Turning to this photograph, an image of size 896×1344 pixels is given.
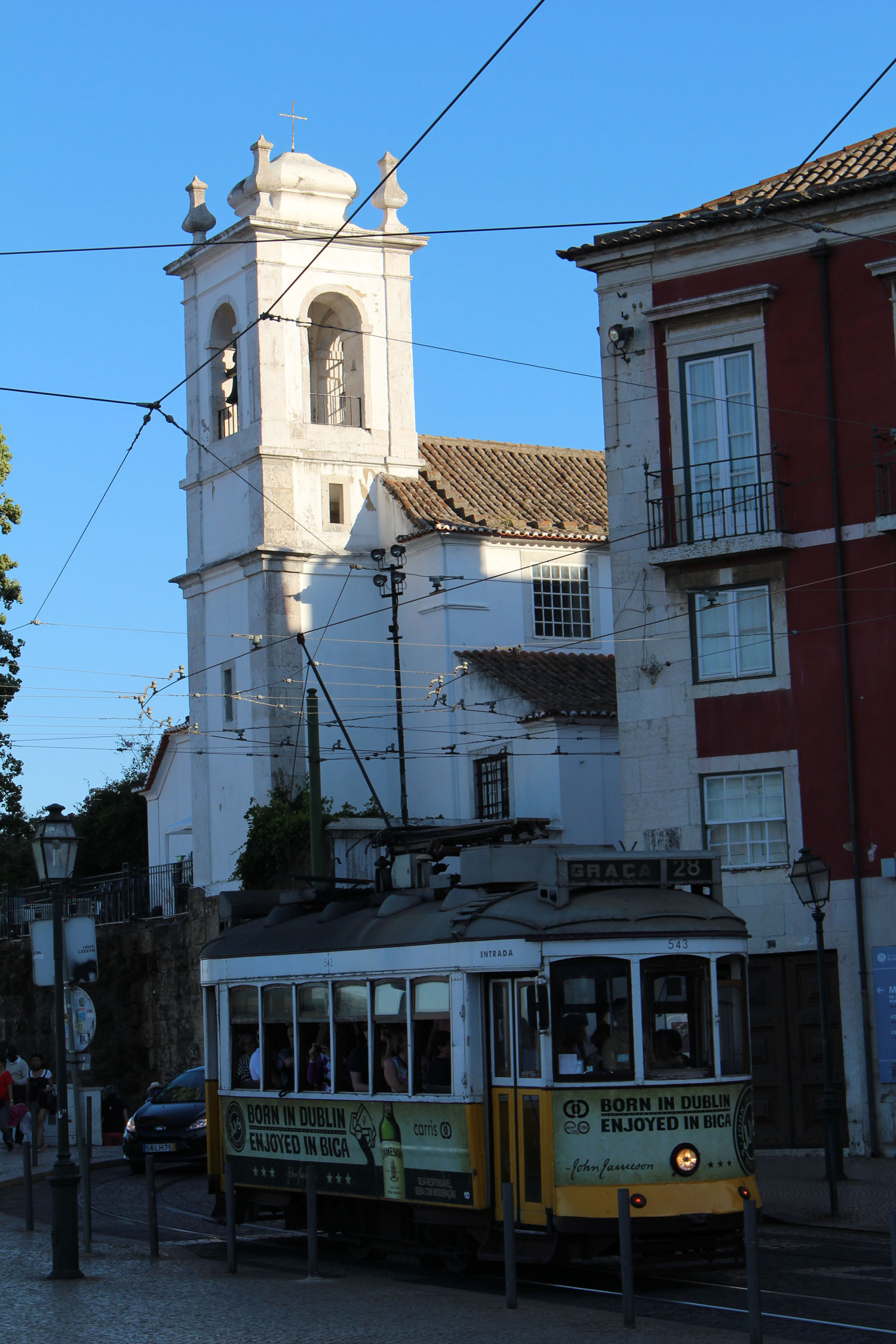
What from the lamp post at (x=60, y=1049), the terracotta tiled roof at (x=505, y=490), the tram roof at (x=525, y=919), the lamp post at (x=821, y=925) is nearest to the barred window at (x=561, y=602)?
the terracotta tiled roof at (x=505, y=490)

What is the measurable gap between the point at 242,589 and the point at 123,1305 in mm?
29852

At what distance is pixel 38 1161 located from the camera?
98.1 ft

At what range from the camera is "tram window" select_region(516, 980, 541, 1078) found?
13.8 meters

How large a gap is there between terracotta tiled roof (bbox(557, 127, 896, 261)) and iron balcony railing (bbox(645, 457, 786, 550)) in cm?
325

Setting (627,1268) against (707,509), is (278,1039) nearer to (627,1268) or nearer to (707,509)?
(627,1268)

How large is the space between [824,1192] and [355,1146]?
21.0 ft

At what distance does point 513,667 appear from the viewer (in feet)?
132

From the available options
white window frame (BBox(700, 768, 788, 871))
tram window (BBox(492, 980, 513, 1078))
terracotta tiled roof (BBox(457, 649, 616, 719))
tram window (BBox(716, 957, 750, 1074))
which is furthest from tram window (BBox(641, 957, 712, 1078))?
terracotta tiled roof (BBox(457, 649, 616, 719))

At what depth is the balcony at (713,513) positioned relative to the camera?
25.1m

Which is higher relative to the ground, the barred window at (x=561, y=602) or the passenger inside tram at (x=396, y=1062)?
the barred window at (x=561, y=602)

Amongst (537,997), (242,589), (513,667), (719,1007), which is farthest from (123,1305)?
(242,589)

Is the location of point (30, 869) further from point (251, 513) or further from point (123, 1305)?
point (123, 1305)

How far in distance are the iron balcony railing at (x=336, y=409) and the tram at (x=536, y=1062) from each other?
28.8 metres

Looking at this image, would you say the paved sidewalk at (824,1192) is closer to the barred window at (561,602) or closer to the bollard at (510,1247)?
the bollard at (510,1247)
